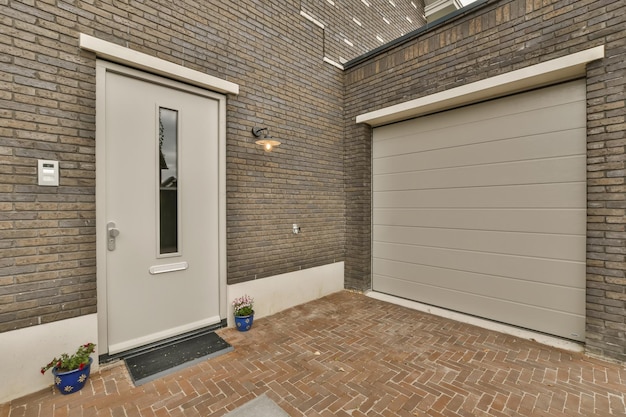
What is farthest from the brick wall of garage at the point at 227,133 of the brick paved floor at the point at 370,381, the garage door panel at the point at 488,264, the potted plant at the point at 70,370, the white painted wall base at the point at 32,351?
the garage door panel at the point at 488,264

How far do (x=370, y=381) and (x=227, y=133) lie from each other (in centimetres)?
329

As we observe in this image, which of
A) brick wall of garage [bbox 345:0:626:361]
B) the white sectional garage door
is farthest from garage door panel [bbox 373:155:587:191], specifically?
brick wall of garage [bbox 345:0:626:361]

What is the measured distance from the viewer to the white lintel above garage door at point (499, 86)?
10.1 ft

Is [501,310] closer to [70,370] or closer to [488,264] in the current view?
[488,264]

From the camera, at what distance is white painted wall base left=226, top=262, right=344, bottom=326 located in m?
3.97

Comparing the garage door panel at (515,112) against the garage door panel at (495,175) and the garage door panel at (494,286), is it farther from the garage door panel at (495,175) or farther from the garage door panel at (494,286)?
the garage door panel at (494,286)

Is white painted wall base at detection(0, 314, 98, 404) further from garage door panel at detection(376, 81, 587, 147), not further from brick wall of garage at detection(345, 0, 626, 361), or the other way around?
brick wall of garage at detection(345, 0, 626, 361)

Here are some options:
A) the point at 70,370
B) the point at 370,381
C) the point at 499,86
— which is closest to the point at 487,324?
the point at 370,381

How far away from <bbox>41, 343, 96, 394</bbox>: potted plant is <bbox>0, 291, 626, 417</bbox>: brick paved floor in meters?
0.08

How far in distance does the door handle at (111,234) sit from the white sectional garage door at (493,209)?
3.89 m

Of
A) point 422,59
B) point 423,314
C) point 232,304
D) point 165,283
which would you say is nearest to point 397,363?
point 423,314

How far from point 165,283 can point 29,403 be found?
53.6 inches

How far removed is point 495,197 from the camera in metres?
3.82

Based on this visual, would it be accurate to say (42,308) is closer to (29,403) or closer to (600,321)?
(29,403)
